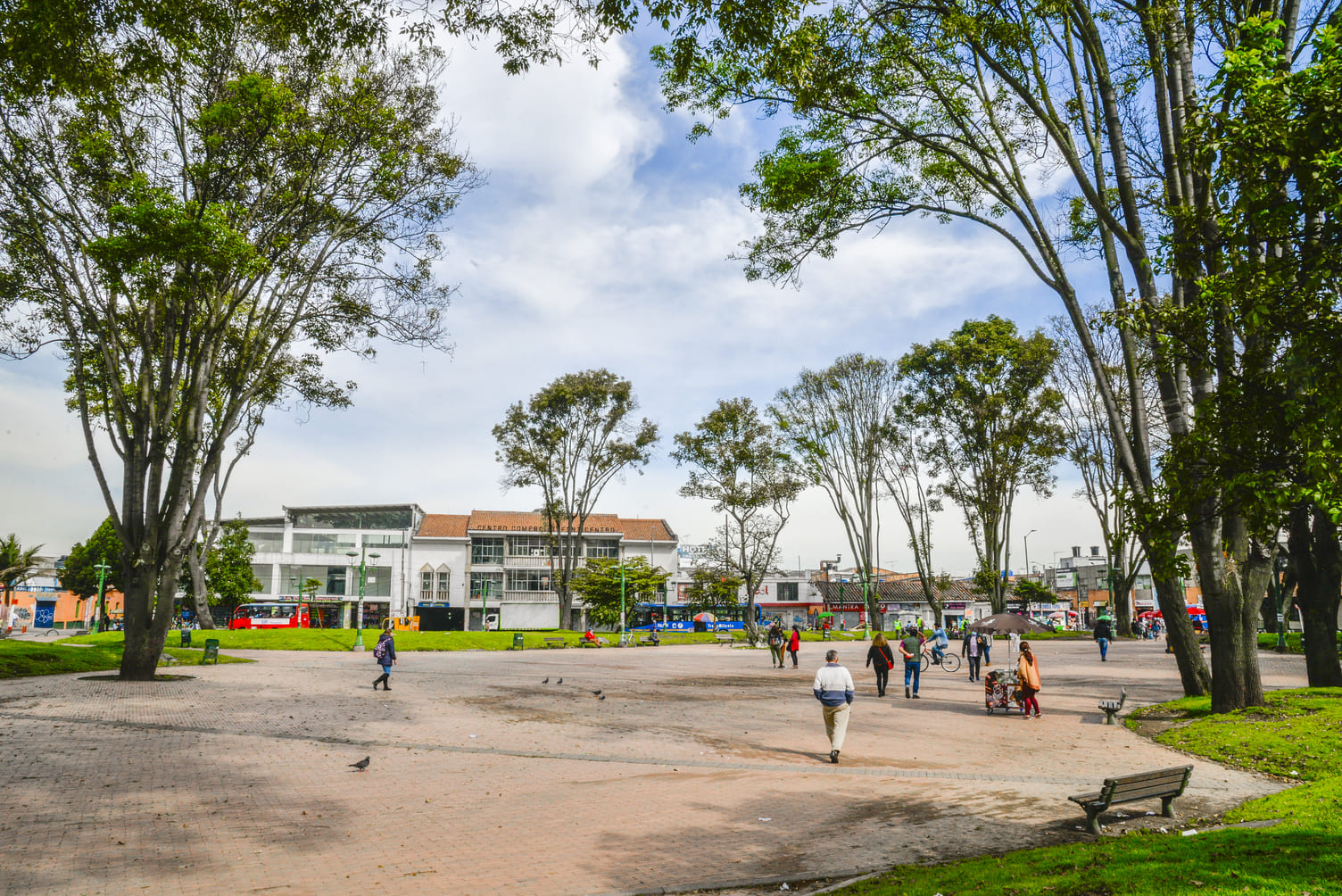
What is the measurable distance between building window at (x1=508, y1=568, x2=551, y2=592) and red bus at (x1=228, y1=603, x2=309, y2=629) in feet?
52.9

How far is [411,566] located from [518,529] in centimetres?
954

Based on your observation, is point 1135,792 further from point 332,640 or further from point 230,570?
point 230,570

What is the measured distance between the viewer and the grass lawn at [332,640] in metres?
33.4

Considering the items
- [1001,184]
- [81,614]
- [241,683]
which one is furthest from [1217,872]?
[81,614]

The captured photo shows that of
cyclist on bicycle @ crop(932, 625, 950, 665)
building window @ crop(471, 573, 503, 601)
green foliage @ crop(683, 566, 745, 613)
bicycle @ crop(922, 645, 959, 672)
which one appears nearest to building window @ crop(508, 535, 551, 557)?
building window @ crop(471, 573, 503, 601)

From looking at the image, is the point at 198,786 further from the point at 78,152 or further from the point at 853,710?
the point at 78,152

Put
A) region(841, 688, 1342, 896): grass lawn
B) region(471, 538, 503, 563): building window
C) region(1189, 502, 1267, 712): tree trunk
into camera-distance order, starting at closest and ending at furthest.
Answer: region(841, 688, 1342, 896): grass lawn, region(1189, 502, 1267, 712): tree trunk, region(471, 538, 503, 563): building window

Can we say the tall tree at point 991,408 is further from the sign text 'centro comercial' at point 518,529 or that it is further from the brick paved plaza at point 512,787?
the sign text 'centro comercial' at point 518,529

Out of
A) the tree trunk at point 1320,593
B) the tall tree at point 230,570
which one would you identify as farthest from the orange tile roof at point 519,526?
the tree trunk at point 1320,593

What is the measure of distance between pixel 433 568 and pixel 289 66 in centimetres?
5733

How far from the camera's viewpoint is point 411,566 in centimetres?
7056

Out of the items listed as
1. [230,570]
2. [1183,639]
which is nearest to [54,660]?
[1183,639]

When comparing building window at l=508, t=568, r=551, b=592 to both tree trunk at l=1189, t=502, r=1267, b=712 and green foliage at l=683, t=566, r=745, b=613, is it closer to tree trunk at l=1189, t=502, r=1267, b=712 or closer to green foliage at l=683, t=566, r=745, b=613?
green foliage at l=683, t=566, r=745, b=613

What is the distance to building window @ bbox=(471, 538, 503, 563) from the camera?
231 ft
